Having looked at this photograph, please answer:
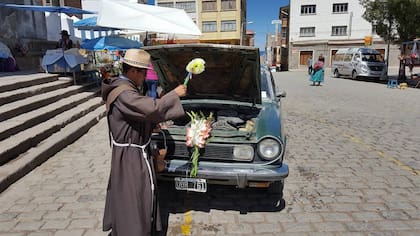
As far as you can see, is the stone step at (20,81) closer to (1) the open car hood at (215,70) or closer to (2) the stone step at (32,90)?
(2) the stone step at (32,90)

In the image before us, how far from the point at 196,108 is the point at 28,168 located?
268 cm

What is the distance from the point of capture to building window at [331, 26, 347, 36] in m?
42.8

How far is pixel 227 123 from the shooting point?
13.6 feet

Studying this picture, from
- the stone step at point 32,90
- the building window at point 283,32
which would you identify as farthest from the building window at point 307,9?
the stone step at point 32,90

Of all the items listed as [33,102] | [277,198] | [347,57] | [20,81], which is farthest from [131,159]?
[347,57]

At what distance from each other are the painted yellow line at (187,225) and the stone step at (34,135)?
293 cm

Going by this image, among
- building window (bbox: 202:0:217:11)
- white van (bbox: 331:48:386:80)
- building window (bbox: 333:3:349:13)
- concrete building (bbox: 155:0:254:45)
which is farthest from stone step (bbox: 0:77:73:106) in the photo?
building window (bbox: 202:0:217:11)

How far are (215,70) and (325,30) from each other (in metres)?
43.1

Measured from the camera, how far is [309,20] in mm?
43500

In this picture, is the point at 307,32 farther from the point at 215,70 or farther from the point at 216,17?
the point at 215,70

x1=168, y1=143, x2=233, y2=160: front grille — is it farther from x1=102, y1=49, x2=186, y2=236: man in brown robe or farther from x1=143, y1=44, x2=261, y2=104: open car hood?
x1=143, y1=44, x2=261, y2=104: open car hood

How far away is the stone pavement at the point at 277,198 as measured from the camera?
3.43 m

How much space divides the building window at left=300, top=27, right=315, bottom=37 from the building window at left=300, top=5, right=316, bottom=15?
200 centimetres

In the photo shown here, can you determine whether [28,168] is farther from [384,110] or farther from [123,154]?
[384,110]
